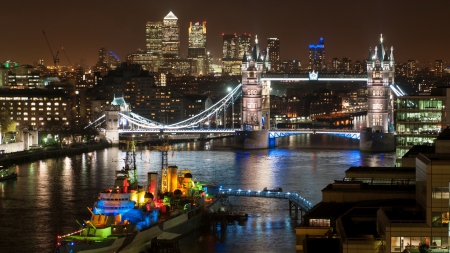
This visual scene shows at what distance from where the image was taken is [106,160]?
71.1m

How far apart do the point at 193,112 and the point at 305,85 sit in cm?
5377

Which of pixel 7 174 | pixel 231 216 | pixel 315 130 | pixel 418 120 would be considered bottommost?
pixel 231 216

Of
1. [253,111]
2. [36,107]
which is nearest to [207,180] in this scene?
[253,111]

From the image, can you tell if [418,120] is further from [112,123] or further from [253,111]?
[112,123]

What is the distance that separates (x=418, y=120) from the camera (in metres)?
48.5

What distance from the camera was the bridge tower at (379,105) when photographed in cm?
7875

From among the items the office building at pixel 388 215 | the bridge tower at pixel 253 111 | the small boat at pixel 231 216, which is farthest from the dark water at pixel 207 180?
the office building at pixel 388 215

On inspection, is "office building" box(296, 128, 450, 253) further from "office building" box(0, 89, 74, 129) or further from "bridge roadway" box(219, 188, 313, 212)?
"office building" box(0, 89, 74, 129)

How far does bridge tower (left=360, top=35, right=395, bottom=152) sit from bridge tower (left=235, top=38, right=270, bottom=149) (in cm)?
824

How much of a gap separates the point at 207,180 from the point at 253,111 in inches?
1191

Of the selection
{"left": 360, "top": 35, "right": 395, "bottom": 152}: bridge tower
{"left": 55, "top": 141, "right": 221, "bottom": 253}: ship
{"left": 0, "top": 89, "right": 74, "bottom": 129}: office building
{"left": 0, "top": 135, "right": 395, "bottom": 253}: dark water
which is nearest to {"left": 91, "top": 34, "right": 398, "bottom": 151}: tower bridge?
{"left": 360, "top": 35, "right": 395, "bottom": 152}: bridge tower

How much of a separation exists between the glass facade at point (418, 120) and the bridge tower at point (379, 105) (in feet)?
96.1

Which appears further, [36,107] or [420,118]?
[36,107]

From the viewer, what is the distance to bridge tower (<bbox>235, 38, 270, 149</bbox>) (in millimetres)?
82625
